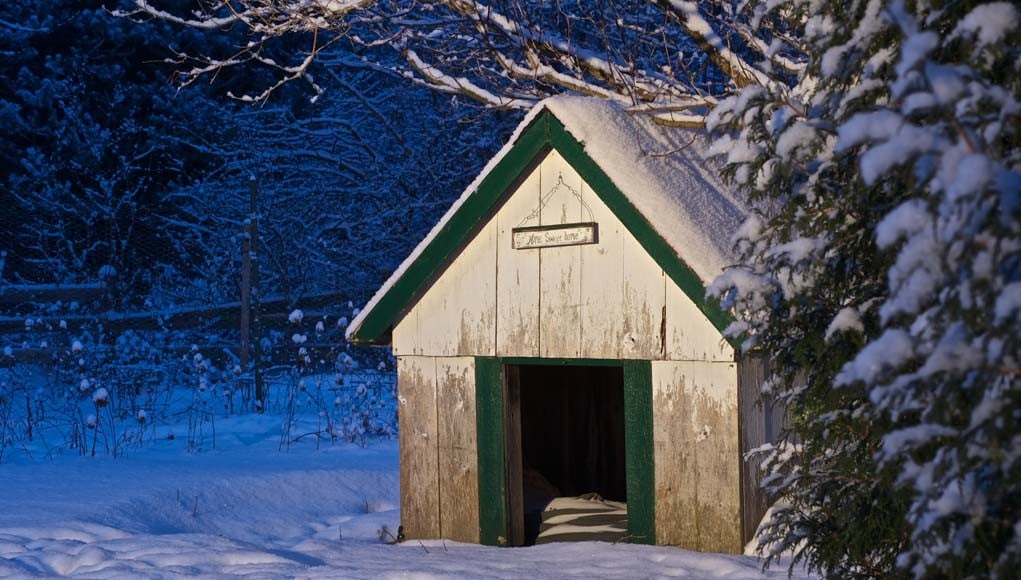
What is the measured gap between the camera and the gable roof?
512 cm

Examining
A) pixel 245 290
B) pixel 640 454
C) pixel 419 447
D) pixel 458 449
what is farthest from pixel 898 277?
pixel 245 290

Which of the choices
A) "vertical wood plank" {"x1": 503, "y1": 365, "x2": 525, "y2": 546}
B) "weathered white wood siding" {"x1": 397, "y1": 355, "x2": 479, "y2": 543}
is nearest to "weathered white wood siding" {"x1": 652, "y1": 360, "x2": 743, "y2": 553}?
"vertical wood plank" {"x1": 503, "y1": 365, "x2": 525, "y2": 546}

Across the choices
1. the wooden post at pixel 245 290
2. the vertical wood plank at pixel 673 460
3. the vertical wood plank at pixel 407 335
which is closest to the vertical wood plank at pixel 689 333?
the vertical wood plank at pixel 673 460

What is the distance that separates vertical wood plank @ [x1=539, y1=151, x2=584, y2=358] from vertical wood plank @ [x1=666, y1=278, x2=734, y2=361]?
55cm

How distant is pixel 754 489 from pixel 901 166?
320 cm

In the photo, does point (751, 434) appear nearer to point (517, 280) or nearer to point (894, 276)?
point (517, 280)

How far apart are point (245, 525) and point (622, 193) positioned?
366 cm

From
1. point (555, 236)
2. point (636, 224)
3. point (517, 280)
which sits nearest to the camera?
point (636, 224)

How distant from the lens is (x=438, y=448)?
6234 millimetres

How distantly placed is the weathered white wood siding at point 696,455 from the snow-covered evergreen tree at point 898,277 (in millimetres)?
1578

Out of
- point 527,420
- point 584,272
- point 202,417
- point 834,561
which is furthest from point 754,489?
point 202,417

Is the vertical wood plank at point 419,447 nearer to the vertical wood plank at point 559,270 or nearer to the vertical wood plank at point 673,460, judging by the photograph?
the vertical wood plank at point 559,270

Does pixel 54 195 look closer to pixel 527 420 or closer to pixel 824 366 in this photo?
pixel 527 420

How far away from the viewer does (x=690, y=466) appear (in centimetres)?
529
